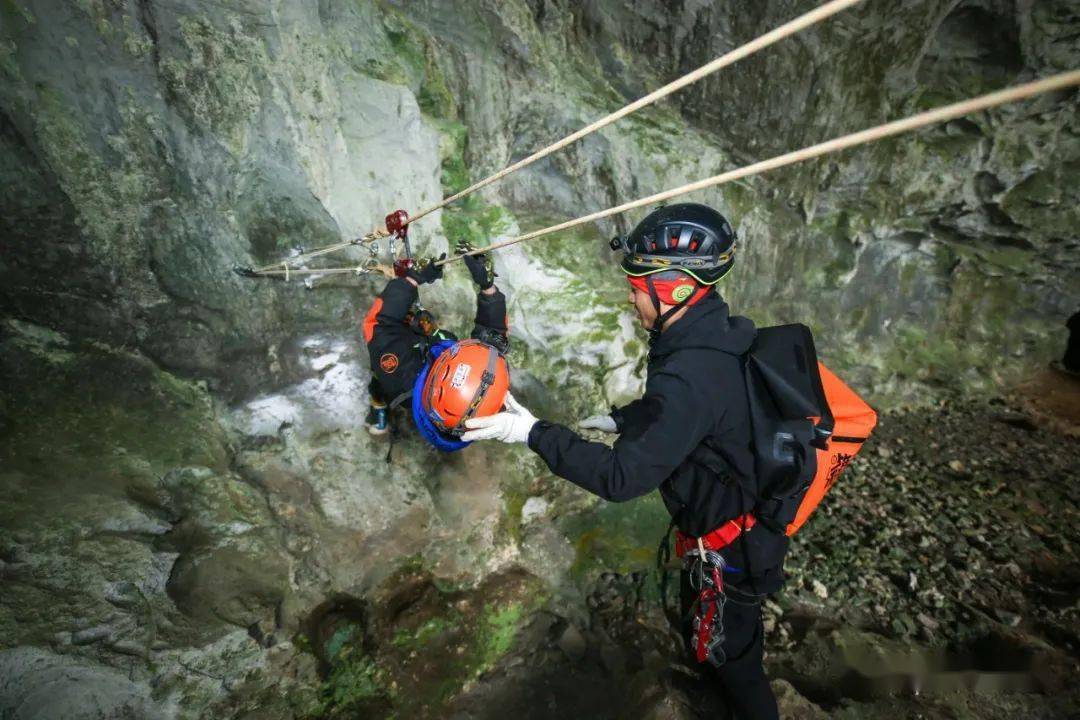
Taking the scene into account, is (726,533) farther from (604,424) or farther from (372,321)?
(372,321)

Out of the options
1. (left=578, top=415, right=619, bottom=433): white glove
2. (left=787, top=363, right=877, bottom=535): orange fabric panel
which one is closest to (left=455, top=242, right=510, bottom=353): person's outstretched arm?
(left=578, top=415, right=619, bottom=433): white glove

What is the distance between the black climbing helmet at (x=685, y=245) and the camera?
10.1ft

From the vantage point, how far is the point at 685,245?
3113 mm

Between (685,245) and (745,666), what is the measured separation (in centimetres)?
313

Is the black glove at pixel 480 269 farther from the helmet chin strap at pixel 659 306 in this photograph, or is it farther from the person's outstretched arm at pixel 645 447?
the person's outstretched arm at pixel 645 447

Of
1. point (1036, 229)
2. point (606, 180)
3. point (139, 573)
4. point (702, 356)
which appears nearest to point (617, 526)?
point (702, 356)

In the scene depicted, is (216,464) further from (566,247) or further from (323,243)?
(566,247)

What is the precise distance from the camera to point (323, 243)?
5629 millimetres

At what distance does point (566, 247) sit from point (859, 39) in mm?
6767

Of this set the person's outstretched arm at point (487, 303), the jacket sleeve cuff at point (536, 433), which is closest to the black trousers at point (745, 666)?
the jacket sleeve cuff at point (536, 433)

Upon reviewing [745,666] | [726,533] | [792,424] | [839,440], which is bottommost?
[745,666]

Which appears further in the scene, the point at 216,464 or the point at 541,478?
the point at 541,478

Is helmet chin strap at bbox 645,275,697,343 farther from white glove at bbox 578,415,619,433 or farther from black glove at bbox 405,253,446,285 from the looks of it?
black glove at bbox 405,253,446,285

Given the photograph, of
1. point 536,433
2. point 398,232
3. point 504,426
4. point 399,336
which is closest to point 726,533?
point 536,433
